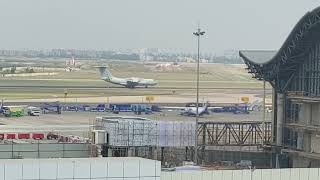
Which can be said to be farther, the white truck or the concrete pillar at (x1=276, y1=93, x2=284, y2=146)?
the white truck

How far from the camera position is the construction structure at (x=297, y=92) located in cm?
7025

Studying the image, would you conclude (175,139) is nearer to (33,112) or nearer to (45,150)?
(45,150)

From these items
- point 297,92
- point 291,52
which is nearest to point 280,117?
point 297,92

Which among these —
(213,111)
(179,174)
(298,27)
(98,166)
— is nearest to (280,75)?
(298,27)

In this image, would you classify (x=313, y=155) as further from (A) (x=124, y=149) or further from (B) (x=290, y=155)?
(A) (x=124, y=149)

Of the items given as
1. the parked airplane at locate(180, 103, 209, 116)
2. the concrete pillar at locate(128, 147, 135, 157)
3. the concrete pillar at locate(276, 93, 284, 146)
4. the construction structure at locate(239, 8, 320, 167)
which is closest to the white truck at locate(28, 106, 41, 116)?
the parked airplane at locate(180, 103, 209, 116)

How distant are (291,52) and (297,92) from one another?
364cm

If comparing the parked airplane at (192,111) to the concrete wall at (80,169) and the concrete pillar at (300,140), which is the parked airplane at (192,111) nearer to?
the concrete pillar at (300,140)

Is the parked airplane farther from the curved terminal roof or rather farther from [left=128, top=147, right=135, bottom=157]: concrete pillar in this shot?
[left=128, top=147, right=135, bottom=157]: concrete pillar

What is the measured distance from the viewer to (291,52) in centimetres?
7275

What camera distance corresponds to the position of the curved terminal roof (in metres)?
69.2

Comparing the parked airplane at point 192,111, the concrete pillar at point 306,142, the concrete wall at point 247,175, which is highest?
the concrete wall at point 247,175

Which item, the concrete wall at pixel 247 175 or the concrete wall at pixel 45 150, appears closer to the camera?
the concrete wall at pixel 247 175

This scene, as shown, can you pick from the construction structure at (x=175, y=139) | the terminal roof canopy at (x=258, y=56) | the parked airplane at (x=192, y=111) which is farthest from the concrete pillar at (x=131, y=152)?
the parked airplane at (x=192, y=111)
